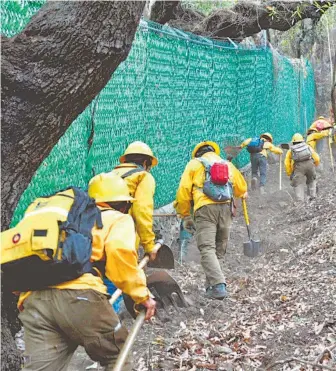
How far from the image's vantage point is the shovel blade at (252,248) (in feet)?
29.0

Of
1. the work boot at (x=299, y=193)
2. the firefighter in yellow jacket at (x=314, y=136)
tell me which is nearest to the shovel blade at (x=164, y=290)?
the work boot at (x=299, y=193)

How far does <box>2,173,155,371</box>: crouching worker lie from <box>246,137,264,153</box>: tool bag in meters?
9.67

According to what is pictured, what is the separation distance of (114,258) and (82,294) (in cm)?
28

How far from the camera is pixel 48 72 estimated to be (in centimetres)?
341

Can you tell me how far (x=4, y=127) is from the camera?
3391mm

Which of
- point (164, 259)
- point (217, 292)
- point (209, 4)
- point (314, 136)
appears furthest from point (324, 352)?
point (209, 4)

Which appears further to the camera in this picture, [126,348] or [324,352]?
[324,352]

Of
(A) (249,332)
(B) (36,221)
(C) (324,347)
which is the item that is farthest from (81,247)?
(A) (249,332)

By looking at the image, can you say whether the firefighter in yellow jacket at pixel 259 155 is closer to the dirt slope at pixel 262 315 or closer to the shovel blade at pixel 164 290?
the dirt slope at pixel 262 315

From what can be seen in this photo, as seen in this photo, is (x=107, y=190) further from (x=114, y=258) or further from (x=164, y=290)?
(x=164, y=290)

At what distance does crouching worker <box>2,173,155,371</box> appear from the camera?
11.1 ft

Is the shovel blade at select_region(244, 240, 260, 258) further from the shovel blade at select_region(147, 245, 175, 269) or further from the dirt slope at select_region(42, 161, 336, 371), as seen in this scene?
the shovel blade at select_region(147, 245, 175, 269)

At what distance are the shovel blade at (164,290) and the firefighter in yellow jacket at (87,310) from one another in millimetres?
2370

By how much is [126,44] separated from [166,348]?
277cm
